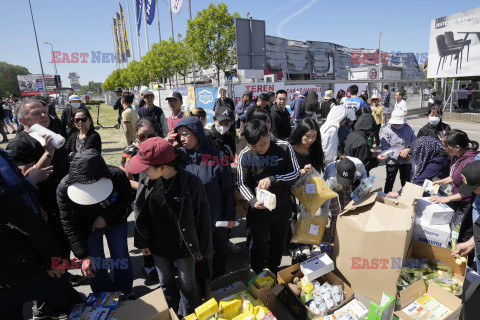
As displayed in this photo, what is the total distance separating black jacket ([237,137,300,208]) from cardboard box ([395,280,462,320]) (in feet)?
4.27

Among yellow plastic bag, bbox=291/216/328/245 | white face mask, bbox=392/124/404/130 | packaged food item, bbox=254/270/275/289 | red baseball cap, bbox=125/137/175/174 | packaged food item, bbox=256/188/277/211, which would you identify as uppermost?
red baseball cap, bbox=125/137/175/174

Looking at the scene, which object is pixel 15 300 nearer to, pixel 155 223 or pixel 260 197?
pixel 155 223

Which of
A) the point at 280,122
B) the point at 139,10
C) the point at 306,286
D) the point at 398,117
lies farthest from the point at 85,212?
the point at 139,10

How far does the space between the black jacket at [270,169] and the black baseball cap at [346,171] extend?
572 mm

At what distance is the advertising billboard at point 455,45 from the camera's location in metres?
14.9

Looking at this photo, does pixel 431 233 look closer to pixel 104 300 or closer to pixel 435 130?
pixel 435 130

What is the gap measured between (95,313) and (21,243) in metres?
0.76

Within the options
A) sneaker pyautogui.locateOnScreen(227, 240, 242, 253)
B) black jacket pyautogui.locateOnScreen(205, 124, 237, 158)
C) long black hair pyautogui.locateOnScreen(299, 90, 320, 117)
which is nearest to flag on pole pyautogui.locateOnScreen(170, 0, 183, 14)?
long black hair pyautogui.locateOnScreen(299, 90, 320, 117)

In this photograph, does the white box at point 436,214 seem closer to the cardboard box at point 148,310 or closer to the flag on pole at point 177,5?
the cardboard box at point 148,310

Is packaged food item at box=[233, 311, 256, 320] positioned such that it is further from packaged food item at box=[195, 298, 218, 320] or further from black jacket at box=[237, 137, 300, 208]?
black jacket at box=[237, 137, 300, 208]

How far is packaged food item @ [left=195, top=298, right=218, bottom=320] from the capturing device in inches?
82.7

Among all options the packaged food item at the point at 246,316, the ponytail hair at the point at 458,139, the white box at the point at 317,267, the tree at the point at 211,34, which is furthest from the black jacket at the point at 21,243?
the tree at the point at 211,34

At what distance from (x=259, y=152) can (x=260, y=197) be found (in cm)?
44

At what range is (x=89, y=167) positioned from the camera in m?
1.96
